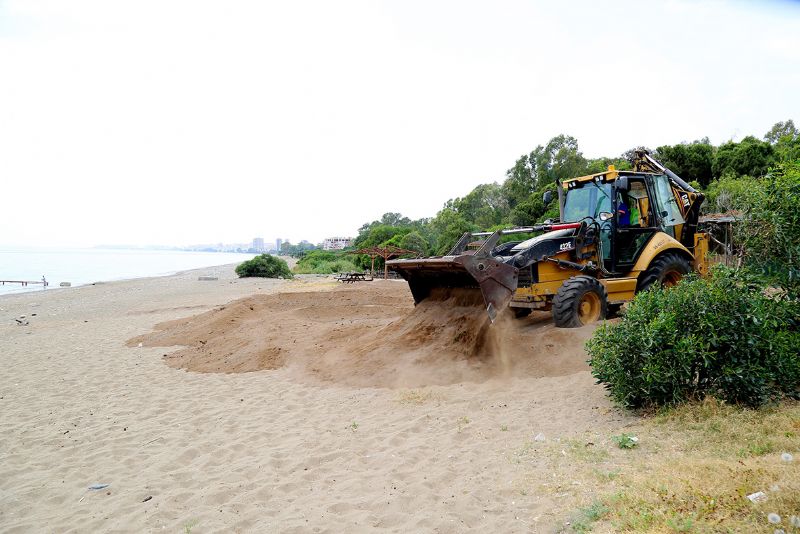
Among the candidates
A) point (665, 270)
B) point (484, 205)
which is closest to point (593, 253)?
point (665, 270)

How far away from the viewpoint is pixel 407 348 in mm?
8102

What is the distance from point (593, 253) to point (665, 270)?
1.42m

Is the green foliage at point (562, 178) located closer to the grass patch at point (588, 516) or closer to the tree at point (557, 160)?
the tree at point (557, 160)

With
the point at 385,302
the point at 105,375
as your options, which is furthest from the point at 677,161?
the point at 105,375

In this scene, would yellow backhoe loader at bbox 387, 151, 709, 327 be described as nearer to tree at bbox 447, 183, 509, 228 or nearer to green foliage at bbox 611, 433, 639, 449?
green foliage at bbox 611, 433, 639, 449

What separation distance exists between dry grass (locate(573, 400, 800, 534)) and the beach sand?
14.1 inches

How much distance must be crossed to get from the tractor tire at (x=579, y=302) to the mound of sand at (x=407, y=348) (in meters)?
0.27

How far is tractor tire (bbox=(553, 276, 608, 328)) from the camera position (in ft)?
26.0

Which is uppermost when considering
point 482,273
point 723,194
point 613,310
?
point 723,194

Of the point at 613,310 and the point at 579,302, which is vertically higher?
the point at 579,302

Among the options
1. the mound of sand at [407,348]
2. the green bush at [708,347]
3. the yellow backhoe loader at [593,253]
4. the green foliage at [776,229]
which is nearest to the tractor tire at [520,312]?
the yellow backhoe loader at [593,253]

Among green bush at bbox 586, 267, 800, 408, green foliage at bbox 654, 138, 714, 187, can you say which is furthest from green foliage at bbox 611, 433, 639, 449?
green foliage at bbox 654, 138, 714, 187

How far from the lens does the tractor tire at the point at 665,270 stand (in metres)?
9.27

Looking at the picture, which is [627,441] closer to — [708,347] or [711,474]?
[711,474]
